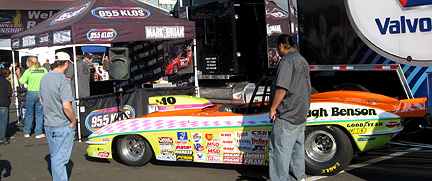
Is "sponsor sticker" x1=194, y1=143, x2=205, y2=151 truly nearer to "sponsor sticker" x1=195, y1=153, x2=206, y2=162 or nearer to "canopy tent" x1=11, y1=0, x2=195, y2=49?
"sponsor sticker" x1=195, y1=153, x2=206, y2=162

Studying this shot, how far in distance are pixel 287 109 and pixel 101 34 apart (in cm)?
562

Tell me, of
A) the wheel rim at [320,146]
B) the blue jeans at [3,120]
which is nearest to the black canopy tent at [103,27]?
the blue jeans at [3,120]

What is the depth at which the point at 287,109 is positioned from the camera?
4484 mm

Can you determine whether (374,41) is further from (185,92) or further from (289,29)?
(185,92)

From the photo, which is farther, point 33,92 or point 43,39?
point 33,92

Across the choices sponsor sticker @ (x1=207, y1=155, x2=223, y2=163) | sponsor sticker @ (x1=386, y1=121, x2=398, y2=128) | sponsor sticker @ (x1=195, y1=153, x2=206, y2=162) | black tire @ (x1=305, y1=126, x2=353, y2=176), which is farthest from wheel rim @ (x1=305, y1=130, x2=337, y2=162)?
sponsor sticker @ (x1=195, y1=153, x2=206, y2=162)

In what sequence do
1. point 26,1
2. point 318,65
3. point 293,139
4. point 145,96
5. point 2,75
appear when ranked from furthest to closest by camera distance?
1. point 26,1
2. point 145,96
3. point 2,75
4. point 318,65
5. point 293,139

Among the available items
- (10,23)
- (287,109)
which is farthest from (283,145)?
(10,23)

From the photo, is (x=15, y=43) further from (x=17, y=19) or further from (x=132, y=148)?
(x=17, y=19)

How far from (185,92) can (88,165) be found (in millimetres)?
4415

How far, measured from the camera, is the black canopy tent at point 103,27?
8.70 m


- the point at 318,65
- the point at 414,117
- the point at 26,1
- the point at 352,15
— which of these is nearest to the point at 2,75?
the point at 318,65

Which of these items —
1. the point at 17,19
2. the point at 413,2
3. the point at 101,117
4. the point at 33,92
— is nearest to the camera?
the point at 413,2

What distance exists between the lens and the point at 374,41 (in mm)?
7293
